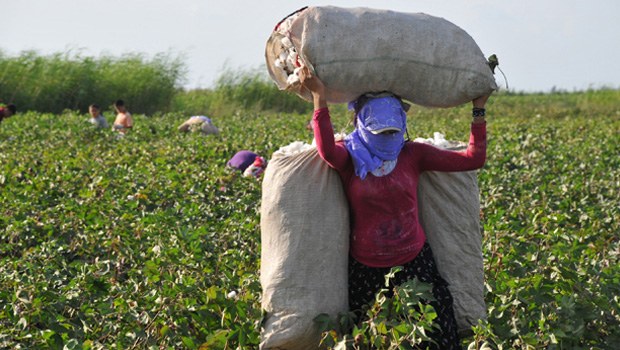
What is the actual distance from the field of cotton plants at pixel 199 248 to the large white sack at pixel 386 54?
80cm

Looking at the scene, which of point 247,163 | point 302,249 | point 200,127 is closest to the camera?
point 302,249

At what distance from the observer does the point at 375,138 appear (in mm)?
3383

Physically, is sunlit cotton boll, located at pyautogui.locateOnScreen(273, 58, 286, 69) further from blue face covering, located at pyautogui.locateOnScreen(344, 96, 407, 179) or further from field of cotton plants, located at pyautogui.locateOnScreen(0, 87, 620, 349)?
field of cotton plants, located at pyautogui.locateOnScreen(0, 87, 620, 349)

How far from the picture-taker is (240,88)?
84.2ft

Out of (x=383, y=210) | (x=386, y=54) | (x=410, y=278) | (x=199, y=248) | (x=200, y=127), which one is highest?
(x=386, y=54)

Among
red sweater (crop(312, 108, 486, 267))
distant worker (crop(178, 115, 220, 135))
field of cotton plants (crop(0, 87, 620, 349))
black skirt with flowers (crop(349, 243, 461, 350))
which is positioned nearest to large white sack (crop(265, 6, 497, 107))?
red sweater (crop(312, 108, 486, 267))

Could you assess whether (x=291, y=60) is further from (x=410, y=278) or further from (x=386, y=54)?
(x=410, y=278)

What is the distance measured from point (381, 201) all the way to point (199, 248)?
1222 millimetres

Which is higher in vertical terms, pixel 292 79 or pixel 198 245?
pixel 292 79

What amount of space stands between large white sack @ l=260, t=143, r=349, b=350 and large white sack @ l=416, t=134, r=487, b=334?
41 centimetres

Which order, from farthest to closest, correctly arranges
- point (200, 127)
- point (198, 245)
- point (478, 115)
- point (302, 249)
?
point (200, 127)
point (198, 245)
point (478, 115)
point (302, 249)

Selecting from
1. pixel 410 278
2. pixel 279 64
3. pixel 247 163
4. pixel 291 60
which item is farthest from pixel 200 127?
pixel 410 278

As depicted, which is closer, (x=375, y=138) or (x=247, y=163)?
(x=375, y=138)

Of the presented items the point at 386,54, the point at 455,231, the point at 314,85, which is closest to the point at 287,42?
the point at 314,85
